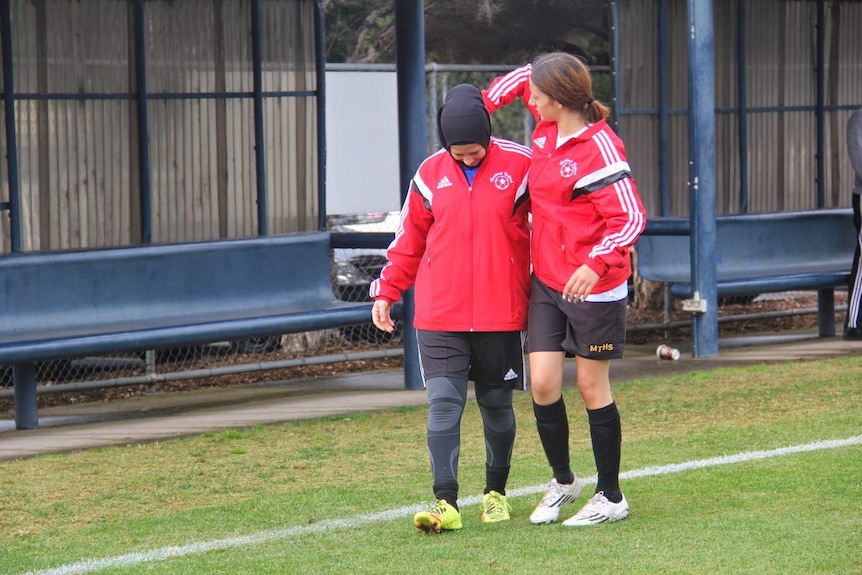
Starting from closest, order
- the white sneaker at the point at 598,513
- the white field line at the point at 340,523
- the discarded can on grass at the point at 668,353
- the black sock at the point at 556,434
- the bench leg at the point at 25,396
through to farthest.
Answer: the white field line at the point at 340,523, the white sneaker at the point at 598,513, the black sock at the point at 556,434, the bench leg at the point at 25,396, the discarded can on grass at the point at 668,353

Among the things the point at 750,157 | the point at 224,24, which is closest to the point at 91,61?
the point at 224,24

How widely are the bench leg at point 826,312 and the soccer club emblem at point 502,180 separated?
7.35 meters

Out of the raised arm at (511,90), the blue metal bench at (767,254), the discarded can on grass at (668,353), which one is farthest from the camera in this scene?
the blue metal bench at (767,254)

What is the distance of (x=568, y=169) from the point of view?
5461mm

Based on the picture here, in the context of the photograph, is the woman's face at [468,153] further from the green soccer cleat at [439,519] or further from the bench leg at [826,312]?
the bench leg at [826,312]

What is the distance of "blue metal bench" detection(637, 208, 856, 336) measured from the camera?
11.6m

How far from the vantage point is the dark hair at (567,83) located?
5.49 meters

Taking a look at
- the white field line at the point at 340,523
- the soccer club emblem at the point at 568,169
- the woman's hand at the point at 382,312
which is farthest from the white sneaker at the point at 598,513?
the soccer club emblem at the point at 568,169

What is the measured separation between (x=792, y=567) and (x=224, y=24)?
6806 millimetres

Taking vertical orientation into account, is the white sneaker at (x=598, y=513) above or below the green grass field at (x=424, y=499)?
above

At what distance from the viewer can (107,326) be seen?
9.33 meters

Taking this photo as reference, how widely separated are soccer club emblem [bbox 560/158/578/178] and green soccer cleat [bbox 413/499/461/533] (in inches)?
50.7

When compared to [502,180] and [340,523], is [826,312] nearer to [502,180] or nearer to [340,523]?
[502,180]

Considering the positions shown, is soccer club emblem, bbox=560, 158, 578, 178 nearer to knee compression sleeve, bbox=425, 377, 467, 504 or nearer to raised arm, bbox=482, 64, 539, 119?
raised arm, bbox=482, 64, 539, 119
